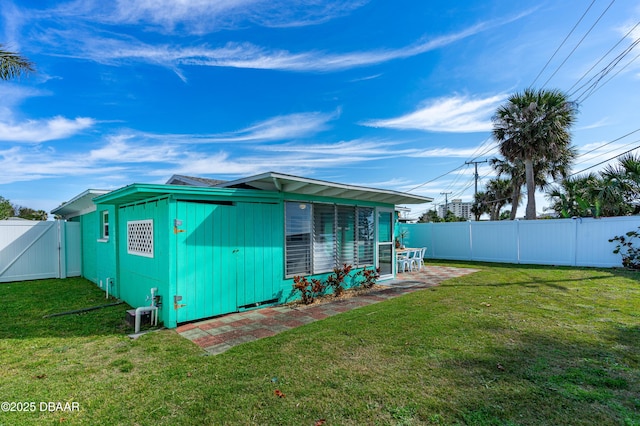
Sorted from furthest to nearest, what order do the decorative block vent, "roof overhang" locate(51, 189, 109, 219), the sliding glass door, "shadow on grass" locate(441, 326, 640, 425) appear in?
the sliding glass door < "roof overhang" locate(51, 189, 109, 219) < the decorative block vent < "shadow on grass" locate(441, 326, 640, 425)

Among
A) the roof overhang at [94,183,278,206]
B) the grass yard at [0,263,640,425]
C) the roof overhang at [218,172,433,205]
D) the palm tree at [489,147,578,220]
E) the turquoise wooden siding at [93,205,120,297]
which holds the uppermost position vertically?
the palm tree at [489,147,578,220]

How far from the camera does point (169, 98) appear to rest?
383 inches

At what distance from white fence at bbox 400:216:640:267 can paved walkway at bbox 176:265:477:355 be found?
7.83m

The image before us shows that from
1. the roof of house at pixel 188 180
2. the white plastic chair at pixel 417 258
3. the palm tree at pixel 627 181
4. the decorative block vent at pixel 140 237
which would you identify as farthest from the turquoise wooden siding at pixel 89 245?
the palm tree at pixel 627 181

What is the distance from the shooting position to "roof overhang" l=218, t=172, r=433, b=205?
5461 millimetres

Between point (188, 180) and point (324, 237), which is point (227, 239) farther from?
point (188, 180)

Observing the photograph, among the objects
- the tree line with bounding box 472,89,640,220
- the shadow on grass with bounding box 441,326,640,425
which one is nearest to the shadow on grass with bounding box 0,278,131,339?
the shadow on grass with bounding box 441,326,640,425

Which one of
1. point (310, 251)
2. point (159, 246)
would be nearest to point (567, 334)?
point (310, 251)

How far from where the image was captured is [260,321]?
195 inches

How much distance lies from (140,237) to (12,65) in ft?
18.6

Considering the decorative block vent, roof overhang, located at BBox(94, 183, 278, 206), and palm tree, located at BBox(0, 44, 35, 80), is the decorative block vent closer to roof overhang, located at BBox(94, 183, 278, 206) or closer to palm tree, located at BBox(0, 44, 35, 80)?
roof overhang, located at BBox(94, 183, 278, 206)

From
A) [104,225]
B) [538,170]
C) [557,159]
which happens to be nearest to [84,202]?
[104,225]

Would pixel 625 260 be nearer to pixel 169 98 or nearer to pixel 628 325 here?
Result: pixel 628 325

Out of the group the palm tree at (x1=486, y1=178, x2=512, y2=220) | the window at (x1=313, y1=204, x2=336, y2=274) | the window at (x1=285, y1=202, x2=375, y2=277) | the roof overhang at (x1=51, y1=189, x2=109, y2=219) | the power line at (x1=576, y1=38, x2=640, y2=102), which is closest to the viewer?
the window at (x1=285, y1=202, x2=375, y2=277)
